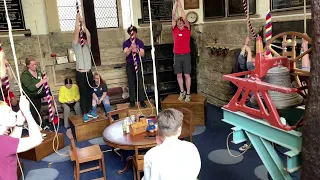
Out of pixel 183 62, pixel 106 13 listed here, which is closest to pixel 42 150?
pixel 183 62

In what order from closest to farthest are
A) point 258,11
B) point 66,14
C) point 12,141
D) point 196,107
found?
point 12,141 < point 258,11 < point 196,107 < point 66,14

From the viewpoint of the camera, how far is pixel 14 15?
5793 mm

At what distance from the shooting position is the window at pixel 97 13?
624 centimetres

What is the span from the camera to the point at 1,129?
6.60 ft

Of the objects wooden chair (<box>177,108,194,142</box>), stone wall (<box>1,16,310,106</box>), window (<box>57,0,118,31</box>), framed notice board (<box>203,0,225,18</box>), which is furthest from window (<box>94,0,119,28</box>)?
wooden chair (<box>177,108,194,142</box>)

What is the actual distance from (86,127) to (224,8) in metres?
3.51

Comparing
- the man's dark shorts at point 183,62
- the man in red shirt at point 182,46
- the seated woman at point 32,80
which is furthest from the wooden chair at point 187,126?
the seated woman at point 32,80

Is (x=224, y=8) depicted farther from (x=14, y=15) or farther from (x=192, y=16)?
(x=14, y=15)

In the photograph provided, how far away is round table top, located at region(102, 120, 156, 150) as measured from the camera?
3523 mm

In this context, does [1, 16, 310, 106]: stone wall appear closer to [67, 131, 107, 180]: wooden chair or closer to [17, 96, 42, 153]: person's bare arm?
[67, 131, 107, 180]: wooden chair

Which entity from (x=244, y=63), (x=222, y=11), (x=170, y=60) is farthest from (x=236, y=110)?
(x=170, y=60)

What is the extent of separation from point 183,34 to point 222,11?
1070 mm

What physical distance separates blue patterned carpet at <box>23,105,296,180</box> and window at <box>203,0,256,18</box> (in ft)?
7.32

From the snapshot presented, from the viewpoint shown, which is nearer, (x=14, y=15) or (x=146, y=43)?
(x=14, y=15)
